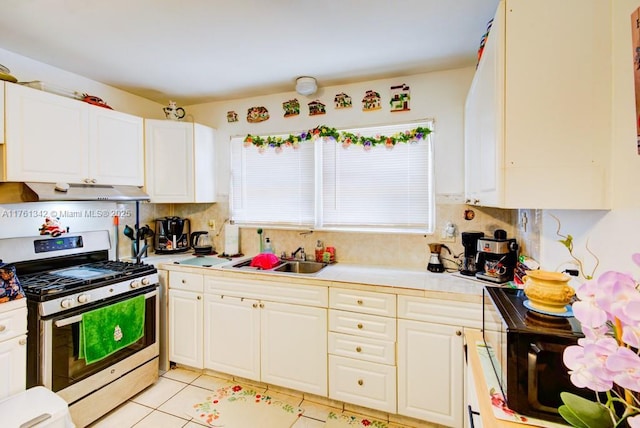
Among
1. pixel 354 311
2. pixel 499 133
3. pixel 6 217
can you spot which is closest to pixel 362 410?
pixel 354 311

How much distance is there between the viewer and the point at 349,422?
6.60 feet

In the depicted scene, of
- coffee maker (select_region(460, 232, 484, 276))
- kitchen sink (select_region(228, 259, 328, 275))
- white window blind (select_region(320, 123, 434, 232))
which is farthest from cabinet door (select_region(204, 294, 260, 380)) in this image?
coffee maker (select_region(460, 232, 484, 276))

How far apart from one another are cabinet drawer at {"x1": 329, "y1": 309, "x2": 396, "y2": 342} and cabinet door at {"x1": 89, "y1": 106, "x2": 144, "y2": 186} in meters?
1.99

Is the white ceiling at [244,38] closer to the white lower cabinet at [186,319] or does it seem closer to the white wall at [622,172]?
the white wall at [622,172]

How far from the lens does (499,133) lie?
3.86 ft

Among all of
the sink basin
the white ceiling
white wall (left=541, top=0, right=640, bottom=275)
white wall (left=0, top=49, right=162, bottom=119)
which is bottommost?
the sink basin

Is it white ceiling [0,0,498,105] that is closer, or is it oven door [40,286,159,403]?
white ceiling [0,0,498,105]

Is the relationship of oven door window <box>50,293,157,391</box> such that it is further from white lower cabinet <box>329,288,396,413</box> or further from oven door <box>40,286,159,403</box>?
white lower cabinet <box>329,288,396,413</box>

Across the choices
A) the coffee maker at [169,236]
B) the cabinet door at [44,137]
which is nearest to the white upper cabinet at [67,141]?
the cabinet door at [44,137]

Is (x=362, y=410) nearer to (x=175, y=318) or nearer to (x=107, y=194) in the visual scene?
(x=175, y=318)

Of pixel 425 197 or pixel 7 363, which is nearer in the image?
pixel 7 363

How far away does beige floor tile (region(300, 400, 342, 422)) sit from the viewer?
6.78 ft

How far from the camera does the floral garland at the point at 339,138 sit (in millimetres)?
2436

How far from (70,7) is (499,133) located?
2.15 meters
